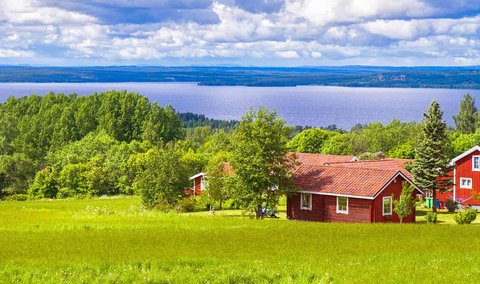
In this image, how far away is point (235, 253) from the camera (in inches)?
833

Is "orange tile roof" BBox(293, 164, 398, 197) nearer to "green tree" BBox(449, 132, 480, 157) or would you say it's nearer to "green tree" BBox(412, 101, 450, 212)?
"green tree" BBox(412, 101, 450, 212)

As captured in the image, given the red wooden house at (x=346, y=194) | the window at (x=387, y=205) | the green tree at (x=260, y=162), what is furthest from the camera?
the green tree at (x=260, y=162)

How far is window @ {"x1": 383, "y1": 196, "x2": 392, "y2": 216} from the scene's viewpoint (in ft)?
140

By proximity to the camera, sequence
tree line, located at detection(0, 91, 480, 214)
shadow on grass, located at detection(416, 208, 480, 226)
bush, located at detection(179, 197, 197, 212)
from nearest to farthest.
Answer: tree line, located at detection(0, 91, 480, 214), shadow on grass, located at detection(416, 208, 480, 226), bush, located at detection(179, 197, 197, 212)

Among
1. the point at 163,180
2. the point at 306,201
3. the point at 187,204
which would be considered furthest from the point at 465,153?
the point at 163,180

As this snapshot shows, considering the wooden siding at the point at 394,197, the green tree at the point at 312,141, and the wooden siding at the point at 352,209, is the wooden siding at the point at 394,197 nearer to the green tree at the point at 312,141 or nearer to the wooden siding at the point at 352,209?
the wooden siding at the point at 352,209

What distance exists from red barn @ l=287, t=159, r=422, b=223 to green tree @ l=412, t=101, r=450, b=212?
421 cm

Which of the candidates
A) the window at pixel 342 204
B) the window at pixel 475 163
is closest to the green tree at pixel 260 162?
the window at pixel 342 204

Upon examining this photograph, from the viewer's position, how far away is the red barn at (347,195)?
42.2 metres

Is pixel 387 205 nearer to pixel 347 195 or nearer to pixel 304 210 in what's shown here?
pixel 347 195

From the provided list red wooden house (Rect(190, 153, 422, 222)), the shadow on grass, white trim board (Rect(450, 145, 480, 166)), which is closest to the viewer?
red wooden house (Rect(190, 153, 422, 222))

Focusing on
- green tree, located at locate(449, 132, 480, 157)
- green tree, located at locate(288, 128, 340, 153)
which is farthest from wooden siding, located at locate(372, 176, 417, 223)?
green tree, located at locate(288, 128, 340, 153)

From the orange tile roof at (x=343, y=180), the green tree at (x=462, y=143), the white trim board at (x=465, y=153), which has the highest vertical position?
the green tree at (x=462, y=143)

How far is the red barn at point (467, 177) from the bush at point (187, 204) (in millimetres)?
20060
